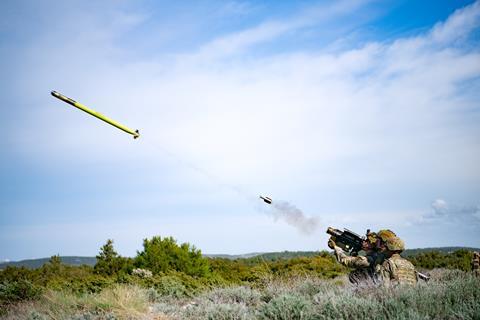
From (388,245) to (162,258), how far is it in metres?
16.0

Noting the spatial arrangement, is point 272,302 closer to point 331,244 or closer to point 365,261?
point 365,261

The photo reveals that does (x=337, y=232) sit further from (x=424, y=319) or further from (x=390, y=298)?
(x=424, y=319)

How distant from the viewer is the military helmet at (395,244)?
8.77 meters

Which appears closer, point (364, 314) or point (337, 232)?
point (364, 314)

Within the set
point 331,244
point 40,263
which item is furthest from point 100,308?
point 40,263

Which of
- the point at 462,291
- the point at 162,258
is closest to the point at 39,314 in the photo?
the point at 462,291

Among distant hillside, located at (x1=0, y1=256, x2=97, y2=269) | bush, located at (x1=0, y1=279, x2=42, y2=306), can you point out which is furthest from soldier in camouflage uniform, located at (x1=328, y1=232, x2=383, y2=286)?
distant hillside, located at (x1=0, y1=256, x2=97, y2=269)

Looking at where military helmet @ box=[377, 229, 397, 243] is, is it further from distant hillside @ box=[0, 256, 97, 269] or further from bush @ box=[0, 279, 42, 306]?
distant hillside @ box=[0, 256, 97, 269]

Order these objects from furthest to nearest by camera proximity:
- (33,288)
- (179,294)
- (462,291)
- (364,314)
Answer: (33,288) → (179,294) → (462,291) → (364,314)

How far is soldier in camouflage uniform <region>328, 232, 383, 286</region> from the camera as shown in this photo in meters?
9.19

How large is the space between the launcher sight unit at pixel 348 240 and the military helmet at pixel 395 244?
3.21ft

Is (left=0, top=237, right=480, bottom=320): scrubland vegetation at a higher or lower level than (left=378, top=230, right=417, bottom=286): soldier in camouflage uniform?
lower

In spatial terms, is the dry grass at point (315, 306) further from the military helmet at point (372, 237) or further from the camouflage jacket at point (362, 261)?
the military helmet at point (372, 237)

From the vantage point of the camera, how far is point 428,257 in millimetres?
37812
